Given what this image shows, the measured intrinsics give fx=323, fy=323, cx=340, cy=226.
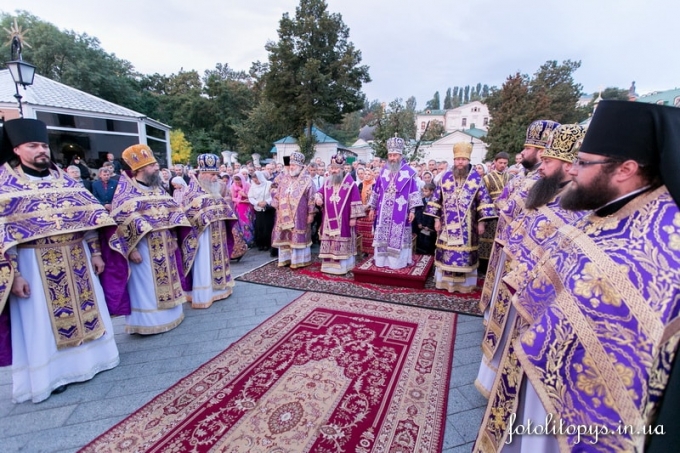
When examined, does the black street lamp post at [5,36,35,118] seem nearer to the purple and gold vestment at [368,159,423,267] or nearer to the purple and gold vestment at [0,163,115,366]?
the purple and gold vestment at [0,163,115,366]

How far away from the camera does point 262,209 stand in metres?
7.62

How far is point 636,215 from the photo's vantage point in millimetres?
1231

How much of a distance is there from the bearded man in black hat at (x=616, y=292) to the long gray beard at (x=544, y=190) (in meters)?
1.08

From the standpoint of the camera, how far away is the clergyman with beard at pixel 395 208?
5.61 metres

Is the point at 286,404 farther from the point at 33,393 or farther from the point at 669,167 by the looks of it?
the point at 669,167

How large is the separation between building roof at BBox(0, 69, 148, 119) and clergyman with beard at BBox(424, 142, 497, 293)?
667 inches

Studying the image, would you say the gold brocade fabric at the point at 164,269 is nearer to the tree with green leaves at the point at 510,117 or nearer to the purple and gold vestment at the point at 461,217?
the purple and gold vestment at the point at 461,217

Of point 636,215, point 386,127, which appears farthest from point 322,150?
point 636,215

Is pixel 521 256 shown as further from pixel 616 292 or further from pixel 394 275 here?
pixel 394 275

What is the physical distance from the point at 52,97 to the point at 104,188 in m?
13.2

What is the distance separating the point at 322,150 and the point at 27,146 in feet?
110

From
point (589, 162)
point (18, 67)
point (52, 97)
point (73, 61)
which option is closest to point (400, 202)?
point (589, 162)

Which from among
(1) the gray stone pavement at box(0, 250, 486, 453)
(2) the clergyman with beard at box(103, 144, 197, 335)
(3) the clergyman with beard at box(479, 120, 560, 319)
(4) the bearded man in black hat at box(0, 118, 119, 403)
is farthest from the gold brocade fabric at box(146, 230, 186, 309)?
(3) the clergyman with beard at box(479, 120, 560, 319)

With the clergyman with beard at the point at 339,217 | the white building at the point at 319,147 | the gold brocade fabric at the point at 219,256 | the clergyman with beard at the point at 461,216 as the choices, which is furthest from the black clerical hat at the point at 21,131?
the white building at the point at 319,147
